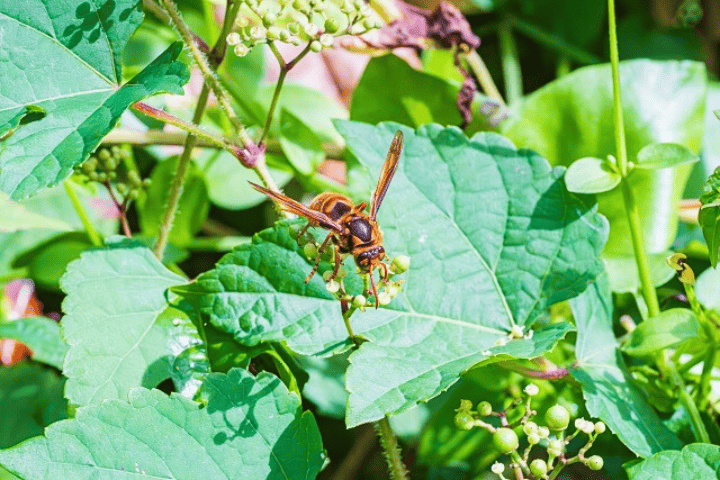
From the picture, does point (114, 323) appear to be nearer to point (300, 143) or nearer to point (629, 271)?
point (300, 143)

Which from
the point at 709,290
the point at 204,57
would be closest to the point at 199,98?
the point at 204,57

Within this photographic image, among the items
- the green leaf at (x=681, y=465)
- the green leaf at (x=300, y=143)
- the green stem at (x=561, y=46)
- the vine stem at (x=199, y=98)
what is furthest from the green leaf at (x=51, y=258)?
the green stem at (x=561, y=46)

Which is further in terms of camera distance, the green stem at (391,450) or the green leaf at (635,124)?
the green leaf at (635,124)

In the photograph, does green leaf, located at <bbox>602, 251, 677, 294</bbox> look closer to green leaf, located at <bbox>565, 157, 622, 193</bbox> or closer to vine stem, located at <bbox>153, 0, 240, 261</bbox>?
green leaf, located at <bbox>565, 157, 622, 193</bbox>

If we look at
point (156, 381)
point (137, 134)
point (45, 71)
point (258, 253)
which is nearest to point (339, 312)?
point (258, 253)

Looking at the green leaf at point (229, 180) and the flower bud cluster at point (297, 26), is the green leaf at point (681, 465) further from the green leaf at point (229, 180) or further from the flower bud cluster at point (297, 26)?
the green leaf at point (229, 180)

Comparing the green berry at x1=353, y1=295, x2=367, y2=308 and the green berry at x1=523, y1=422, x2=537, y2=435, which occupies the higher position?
the green berry at x1=353, y1=295, x2=367, y2=308

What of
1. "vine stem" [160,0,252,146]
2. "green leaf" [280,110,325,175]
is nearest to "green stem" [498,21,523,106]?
"green leaf" [280,110,325,175]
